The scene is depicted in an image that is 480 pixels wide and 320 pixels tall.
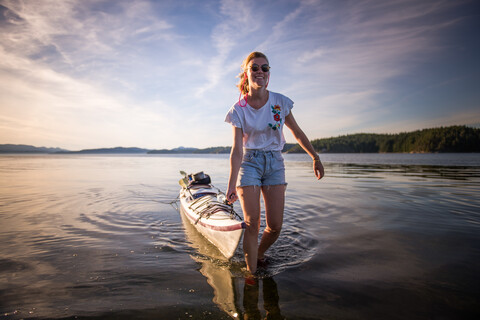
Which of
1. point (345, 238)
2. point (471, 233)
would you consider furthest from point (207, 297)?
point (471, 233)

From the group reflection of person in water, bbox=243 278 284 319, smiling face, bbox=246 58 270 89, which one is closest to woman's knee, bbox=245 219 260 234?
reflection of person in water, bbox=243 278 284 319

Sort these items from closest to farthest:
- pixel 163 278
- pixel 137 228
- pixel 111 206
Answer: pixel 163 278
pixel 137 228
pixel 111 206

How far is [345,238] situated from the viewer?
5.72 meters

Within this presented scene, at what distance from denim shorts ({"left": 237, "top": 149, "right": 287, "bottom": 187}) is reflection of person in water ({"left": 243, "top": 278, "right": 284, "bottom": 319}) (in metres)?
1.54

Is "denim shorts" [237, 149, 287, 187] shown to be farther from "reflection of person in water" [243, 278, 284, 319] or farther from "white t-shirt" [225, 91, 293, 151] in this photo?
"reflection of person in water" [243, 278, 284, 319]

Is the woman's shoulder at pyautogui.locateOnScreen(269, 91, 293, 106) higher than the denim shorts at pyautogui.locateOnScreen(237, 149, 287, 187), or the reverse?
the woman's shoulder at pyautogui.locateOnScreen(269, 91, 293, 106)

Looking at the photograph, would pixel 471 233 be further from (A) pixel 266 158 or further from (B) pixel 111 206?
(B) pixel 111 206

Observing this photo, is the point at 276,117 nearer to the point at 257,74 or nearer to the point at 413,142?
the point at 257,74

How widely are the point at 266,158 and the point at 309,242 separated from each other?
3.09m

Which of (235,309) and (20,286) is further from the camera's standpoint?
(20,286)

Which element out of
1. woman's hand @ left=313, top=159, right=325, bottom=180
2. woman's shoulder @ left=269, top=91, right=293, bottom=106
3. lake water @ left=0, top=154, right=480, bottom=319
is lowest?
lake water @ left=0, top=154, right=480, bottom=319

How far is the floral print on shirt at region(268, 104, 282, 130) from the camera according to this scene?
3.49 metres

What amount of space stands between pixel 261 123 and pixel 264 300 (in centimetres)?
243

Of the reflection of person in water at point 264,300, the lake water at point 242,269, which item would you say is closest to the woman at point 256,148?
the reflection of person in water at point 264,300
